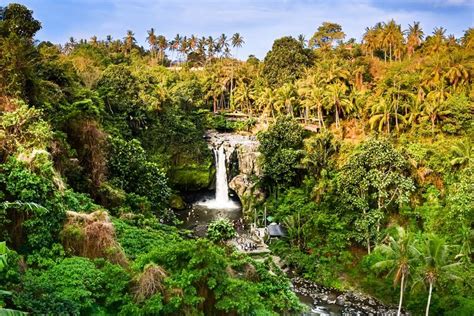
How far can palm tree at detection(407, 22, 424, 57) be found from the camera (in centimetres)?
6438

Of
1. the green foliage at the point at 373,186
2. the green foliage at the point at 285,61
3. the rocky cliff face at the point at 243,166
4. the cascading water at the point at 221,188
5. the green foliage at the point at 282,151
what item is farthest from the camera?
the green foliage at the point at 285,61

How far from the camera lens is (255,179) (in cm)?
4478

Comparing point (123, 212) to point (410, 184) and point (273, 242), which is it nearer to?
point (273, 242)

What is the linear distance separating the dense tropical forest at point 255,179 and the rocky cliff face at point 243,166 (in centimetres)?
80

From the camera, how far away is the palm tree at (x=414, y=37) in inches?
2534

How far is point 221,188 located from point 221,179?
0.97m

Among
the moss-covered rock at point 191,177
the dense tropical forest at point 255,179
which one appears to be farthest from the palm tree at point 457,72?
the moss-covered rock at point 191,177

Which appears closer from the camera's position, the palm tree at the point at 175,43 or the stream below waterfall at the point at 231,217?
the stream below waterfall at the point at 231,217

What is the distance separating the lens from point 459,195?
98.7 feet

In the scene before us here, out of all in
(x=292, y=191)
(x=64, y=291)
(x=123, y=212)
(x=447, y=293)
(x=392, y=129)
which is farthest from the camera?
(x=392, y=129)

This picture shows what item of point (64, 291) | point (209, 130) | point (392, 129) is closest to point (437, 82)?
point (392, 129)

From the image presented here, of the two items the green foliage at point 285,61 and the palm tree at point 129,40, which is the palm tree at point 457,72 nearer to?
the green foliage at point 285,61

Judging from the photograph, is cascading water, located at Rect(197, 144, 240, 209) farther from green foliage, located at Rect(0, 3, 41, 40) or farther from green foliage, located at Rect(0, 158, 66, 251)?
green foliage, located at Rect(0, 158, 66, 251)

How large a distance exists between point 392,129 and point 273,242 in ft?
54.4
